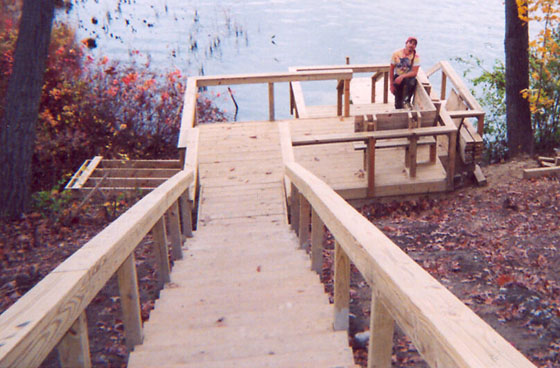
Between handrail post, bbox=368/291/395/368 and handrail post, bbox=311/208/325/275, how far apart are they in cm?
185

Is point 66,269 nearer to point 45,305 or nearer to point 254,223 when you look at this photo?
point 45,305

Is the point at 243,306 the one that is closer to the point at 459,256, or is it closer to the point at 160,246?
the point at 160,246

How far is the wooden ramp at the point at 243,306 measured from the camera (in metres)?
3.14

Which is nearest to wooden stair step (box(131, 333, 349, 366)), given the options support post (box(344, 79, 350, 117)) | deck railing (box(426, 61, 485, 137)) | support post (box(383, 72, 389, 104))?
deck railing (box(426, 61, 485, 137))

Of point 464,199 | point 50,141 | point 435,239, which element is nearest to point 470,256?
point 435,239

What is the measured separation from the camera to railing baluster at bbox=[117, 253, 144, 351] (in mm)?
3178

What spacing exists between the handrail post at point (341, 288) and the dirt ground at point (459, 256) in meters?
0.67

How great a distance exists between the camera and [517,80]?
12.0m

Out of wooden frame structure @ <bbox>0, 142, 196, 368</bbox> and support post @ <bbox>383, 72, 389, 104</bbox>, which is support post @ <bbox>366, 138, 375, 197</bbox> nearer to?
support post @ <bbox>383, 72, 389, 104</bbox>

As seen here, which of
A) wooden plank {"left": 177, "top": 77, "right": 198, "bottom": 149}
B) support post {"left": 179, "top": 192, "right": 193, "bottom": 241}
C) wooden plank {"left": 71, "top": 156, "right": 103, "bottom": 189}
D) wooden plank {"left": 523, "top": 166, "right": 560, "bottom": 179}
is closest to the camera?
support post {"left": 179, "top": 192, "right": 193, "bottom": 241}

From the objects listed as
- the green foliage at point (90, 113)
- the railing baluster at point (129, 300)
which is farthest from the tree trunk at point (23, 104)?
the railing baluster at point (129, 300)

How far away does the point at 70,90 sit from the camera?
14.1 metres

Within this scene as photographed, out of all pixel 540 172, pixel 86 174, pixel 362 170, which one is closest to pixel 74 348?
pixel 362 170

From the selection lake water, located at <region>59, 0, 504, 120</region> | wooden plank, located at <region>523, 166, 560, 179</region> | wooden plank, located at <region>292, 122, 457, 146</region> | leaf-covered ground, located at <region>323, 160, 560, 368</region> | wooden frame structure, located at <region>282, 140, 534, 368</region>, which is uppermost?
lake water, located at <region>59, 0, 504, 120</region>
